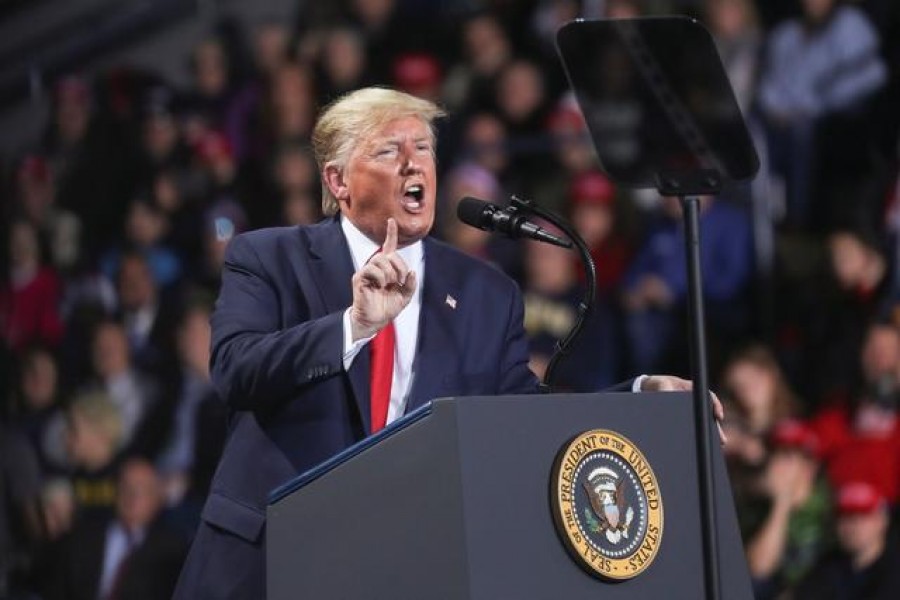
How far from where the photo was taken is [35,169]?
879 cm

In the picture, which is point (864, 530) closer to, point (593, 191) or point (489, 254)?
point (593, 191)

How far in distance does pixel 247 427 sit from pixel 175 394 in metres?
4.36

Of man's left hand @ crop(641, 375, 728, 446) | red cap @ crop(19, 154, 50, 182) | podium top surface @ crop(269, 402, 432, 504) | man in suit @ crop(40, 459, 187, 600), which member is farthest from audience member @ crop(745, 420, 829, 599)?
red cap @ crop(19, 154, 50, 182)

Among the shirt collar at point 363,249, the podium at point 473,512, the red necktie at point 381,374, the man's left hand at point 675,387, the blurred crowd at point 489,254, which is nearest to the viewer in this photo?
the podium at point 473,512

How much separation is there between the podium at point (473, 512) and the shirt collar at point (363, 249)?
48 cm

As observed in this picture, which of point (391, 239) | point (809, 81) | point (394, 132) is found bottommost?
point (809, 81)

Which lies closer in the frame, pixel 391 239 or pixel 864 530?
pixel 391 239

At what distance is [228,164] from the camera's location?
310 inches

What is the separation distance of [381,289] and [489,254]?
401cm

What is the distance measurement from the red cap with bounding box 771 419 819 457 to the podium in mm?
2907

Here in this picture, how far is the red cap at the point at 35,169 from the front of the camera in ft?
28.8

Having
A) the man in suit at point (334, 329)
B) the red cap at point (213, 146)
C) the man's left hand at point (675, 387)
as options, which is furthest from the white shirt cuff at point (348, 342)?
the red cap at point (213, 146)

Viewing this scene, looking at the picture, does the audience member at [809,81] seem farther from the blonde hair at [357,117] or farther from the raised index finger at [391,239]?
the raised index finger at [391,239]

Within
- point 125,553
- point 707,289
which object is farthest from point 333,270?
point 125,553
